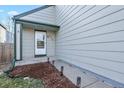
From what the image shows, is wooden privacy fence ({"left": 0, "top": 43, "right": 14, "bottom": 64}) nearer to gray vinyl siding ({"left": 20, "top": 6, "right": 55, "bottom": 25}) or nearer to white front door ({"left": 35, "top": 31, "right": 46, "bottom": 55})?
white front door ({"left": 35, "top": 31, "right": 46, "bottom": 55})

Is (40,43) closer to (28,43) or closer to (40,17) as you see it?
(28,43)

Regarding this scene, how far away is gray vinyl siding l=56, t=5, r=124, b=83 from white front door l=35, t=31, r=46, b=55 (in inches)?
108

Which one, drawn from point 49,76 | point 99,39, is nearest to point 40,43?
point 49,76

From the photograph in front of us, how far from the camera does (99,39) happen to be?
3.20m

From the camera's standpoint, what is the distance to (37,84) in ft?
10.6

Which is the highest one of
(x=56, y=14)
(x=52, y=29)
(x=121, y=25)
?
(x=56, y=14)

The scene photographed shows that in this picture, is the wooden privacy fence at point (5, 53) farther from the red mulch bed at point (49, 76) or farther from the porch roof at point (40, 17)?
the red mulch bed at point (49, 76)

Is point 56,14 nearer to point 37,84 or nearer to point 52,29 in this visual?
point 52,29

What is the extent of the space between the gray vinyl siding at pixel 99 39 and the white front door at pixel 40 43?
275 cm

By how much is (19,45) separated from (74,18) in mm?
2850

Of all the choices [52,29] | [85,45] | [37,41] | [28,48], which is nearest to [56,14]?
[52,29]

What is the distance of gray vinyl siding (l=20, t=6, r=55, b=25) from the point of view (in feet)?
23.4

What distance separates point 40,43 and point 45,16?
62.7 inches

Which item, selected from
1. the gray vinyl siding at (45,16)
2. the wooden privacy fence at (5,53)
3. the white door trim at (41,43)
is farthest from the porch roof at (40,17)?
the wooden privacy fence at (5,53)
